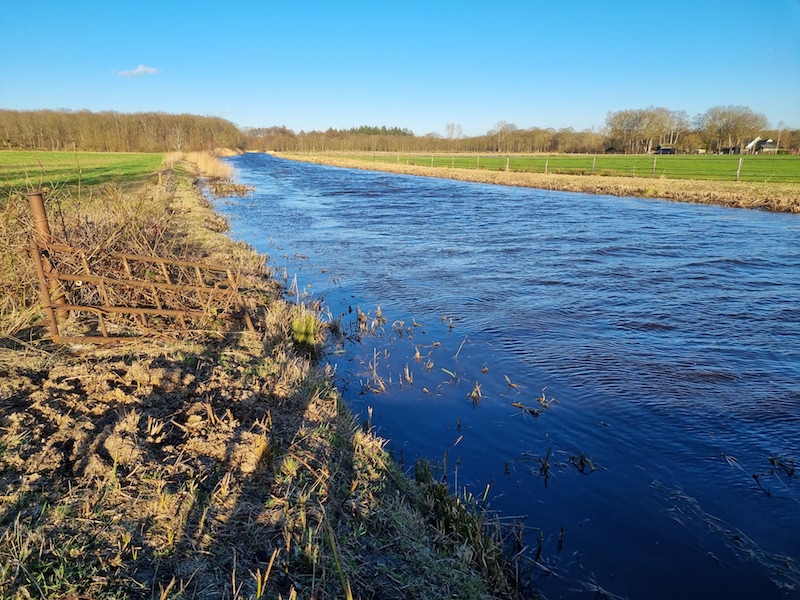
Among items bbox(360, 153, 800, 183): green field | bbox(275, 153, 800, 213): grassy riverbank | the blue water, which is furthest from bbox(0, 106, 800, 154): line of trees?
the blue water

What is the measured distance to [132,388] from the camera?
449 cm

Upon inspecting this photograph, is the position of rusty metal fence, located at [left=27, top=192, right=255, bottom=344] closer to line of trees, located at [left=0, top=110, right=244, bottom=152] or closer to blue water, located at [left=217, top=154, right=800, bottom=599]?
blue water, located at [left=217, top=154, right=800, bottom=599]

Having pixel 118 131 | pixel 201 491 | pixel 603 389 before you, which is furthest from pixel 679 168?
pixel 118 131

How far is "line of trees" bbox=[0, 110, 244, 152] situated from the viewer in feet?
214

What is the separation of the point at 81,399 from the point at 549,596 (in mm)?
4150

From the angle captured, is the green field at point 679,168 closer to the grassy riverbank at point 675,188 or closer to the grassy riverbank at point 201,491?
the grassy riverbank at point 675,188

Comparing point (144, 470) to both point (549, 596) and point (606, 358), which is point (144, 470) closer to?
point (549, 596)

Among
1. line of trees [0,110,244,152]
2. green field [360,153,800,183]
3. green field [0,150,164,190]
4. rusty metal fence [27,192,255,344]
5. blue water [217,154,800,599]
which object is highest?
line of trees [0,110,244,152]

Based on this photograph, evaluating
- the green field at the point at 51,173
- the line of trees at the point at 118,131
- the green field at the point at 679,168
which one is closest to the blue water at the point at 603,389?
the green field at the point at 51,173

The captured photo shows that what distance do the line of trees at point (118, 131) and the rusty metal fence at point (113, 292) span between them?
6379 centimetres

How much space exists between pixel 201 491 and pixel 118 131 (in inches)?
3778

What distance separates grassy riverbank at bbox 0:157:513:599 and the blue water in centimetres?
83

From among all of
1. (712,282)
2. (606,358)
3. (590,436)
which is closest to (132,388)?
(590,436)

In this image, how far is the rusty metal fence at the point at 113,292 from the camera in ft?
17.7
